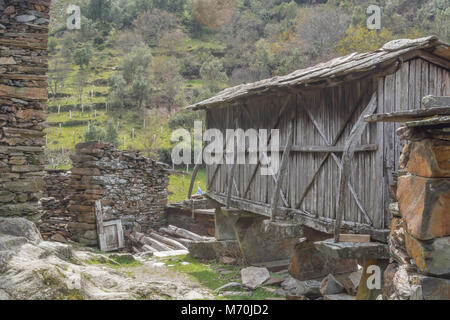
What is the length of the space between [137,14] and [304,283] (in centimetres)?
5529

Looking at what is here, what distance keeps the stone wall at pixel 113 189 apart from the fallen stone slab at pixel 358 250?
7720 mm

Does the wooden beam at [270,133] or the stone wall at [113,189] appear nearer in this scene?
the wooden beam at [270,133]

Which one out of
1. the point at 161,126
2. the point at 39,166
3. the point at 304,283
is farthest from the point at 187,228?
the point at 161,126

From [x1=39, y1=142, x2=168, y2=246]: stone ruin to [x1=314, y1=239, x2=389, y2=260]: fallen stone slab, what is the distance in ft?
25.3

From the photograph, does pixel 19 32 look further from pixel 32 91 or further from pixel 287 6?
pixel 287 6

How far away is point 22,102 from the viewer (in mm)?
6020

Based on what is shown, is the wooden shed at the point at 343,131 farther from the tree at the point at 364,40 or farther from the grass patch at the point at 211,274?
the tree at the point at 364,40

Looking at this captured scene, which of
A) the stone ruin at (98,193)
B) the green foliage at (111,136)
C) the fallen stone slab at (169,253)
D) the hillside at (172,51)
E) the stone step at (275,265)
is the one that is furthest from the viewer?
the hillside at (172,51)

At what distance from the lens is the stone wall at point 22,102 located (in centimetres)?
587

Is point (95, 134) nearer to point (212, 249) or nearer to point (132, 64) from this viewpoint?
point (132, 64)

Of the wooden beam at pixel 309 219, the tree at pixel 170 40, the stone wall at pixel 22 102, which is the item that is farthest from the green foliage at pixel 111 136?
the tree at pixel 170 40

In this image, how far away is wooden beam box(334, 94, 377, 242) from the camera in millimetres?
5309

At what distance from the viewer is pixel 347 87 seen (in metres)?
6.23
